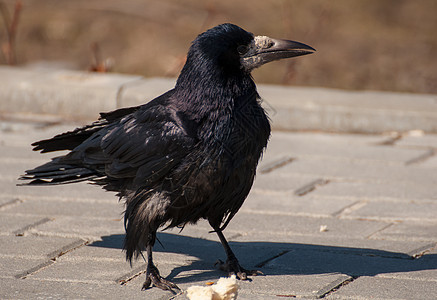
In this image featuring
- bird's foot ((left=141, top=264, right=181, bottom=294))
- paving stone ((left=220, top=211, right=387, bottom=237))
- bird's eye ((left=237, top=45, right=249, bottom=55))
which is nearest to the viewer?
bird's foot ((left=141, top=264, right=181, bottom=294))

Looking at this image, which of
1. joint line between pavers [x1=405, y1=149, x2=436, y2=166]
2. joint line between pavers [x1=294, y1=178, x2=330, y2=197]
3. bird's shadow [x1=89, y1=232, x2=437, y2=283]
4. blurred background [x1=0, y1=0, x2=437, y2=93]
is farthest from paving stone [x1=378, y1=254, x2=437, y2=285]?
blurred background [x1=0, y1=0, x2=437, y2=93]

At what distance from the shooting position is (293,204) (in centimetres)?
502

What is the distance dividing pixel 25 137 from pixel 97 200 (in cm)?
193

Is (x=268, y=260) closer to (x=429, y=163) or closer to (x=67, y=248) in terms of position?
(x=67, y=248)

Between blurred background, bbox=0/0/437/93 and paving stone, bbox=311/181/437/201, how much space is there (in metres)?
3.24

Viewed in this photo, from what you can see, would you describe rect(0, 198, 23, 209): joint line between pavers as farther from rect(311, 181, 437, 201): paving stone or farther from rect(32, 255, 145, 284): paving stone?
rect(311, 181, 437, 201): paving stone

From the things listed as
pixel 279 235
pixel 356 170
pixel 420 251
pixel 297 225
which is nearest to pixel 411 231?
pixel 420 251

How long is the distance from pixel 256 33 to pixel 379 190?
549 cm

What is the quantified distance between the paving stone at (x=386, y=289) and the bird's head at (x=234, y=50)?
1157 millimetres

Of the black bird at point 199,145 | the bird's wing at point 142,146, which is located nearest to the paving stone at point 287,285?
the black bird at point 199,145

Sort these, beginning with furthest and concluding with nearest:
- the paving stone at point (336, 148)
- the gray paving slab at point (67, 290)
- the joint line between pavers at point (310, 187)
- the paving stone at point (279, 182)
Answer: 1. the paving stone at point (336, 148)
2. the paving stone at point (279, 182)
3. the joint line between pavers at point (310, 187)
4. the gray paving slab at point (67, 290)

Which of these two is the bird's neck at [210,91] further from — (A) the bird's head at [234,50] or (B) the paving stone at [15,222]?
(B) the paving stone at [15,222]

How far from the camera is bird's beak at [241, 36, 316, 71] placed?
3.77 metres

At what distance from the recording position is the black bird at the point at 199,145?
358cm
